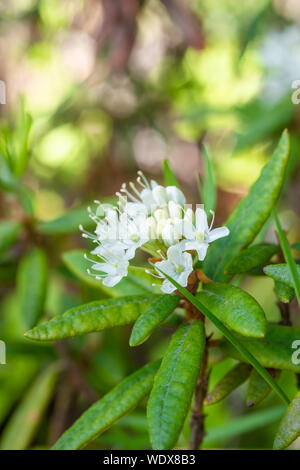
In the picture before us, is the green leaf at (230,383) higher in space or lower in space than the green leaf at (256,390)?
lower

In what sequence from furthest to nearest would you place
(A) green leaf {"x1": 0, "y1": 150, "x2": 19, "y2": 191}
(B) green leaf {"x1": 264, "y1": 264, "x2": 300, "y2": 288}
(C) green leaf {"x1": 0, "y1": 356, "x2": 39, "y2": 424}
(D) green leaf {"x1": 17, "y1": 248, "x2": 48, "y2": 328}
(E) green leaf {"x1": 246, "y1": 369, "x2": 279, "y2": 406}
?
(C) green leaf {"x1": 0, "y1": 356, "x2": 39, "y2": 424}, (A) green leaf {"x1": 0, "y1": 150, "x2": 19, "y2": 191}, (D) green leaf {"x1": 17, "y1": 248, "x2": 48, "y2": 328}, (E) green leaf {"x1": 246, "y1": 369, "x2": 279, "y2": 406}, (B) green leaf {"x1": 264, "y1": 264, "x2": 300, "y2": 288}

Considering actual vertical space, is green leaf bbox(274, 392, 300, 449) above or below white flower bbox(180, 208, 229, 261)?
below

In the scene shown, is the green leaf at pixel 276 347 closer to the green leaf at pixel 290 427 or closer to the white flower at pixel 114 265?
the green leaf at pixel 290 427

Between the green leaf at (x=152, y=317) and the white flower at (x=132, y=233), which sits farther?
the white flower at (x=132, y=233)

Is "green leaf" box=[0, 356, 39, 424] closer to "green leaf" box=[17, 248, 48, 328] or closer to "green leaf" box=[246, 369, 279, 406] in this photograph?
"green leaf" box=[17, 248, 48, 328]

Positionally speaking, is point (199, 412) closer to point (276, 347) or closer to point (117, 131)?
point (276, 347)

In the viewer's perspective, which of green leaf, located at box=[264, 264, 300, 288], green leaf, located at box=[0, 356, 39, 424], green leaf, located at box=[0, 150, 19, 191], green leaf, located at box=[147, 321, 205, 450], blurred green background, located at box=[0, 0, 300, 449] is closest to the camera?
green leaf, located at box=[147, 321, 205, 450]

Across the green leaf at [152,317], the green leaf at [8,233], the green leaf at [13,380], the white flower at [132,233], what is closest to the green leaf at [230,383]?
the green leaf at [152,317]

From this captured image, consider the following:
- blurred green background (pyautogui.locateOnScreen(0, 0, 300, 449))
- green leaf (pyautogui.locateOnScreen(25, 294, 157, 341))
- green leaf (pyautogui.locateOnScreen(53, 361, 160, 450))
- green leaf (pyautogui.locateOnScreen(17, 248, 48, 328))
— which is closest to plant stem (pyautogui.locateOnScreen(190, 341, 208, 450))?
green leaf (pyautogui.locateOnScreen(53, 361, 160, 450))
